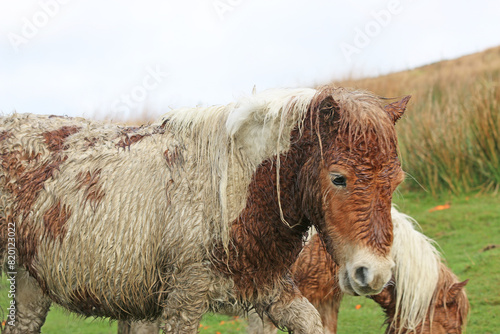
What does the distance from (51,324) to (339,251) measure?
6895 millimetres

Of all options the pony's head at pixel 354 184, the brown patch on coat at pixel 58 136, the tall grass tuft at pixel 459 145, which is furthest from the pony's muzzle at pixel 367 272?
the tall grass tuft at pixel 459 145

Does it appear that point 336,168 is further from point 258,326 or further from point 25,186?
point 258,326

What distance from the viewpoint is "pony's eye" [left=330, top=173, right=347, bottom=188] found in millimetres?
2768

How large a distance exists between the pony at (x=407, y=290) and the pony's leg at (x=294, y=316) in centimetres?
137

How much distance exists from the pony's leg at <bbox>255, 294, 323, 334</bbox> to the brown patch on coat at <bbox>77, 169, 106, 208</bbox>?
1209mm

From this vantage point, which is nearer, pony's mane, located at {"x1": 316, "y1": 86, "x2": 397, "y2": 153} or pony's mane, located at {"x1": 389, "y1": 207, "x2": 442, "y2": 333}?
pony's mane, located at {"x1": 316, "y1": 86, "x2": 397, "y2": 153}

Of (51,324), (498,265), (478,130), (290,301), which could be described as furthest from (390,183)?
(478,130)

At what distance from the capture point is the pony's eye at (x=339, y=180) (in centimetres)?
277

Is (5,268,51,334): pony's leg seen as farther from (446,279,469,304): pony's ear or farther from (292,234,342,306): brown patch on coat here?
(446,279,469,304): pony's ear

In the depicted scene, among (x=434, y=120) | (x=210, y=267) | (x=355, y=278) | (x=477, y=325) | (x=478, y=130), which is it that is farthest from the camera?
(x=434, y=120)

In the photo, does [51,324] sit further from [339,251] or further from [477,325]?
[339,251]

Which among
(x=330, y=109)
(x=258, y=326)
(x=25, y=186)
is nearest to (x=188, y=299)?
(x=330, y=109)

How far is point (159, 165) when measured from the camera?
11.3 ft

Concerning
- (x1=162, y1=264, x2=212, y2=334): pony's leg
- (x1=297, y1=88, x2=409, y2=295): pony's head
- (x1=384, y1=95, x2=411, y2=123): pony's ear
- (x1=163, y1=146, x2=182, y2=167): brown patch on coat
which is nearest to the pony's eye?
(x1=297, y1=88, x2=409, y2=295): pony's head
